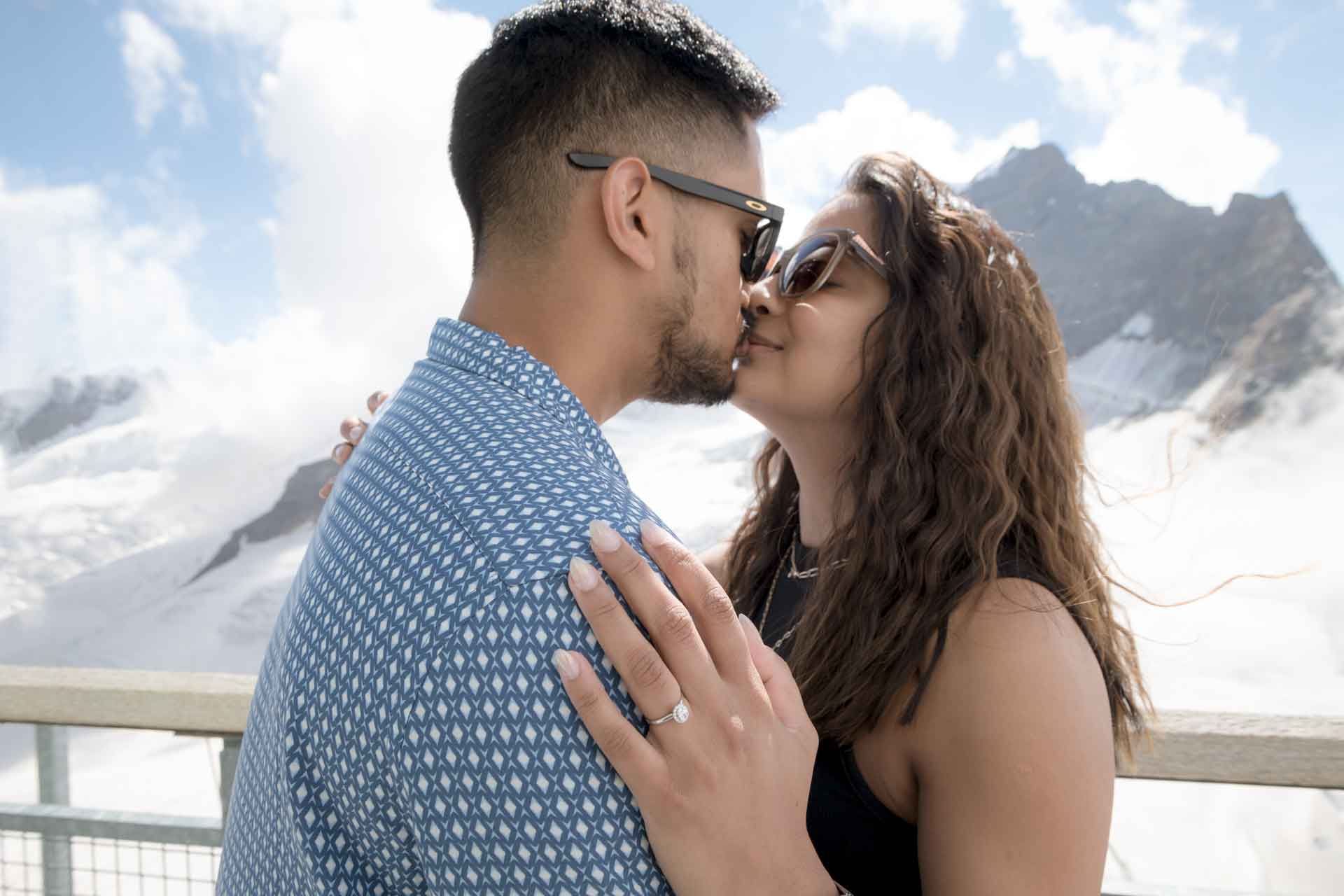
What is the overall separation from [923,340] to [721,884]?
1.22m

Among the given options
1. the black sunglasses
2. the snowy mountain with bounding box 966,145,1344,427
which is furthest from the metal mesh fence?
the snowy mountain with bounding box 966,145,1344,427

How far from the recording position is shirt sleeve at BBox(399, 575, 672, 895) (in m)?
0.76

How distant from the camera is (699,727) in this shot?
858mm

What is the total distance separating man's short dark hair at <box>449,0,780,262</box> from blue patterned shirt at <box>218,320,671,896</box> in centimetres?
41

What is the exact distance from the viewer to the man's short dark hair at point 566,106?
4.32 ft

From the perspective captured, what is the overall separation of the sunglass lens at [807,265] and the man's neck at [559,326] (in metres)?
0.63

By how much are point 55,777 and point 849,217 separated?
231 centimetres

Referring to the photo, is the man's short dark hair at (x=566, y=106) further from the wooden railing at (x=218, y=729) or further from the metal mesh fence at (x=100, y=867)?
the metal mesh fence at (x=100, y=867)

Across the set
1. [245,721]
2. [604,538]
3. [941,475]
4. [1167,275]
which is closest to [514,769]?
[604,538]

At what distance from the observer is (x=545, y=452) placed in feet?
Result: 3.10

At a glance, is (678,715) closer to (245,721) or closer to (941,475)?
(941,475)

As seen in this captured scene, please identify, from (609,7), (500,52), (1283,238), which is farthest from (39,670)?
(1283,238)

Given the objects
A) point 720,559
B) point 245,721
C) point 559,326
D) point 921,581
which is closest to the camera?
point 559,326

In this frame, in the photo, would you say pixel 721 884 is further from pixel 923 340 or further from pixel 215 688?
pixel 215 688
